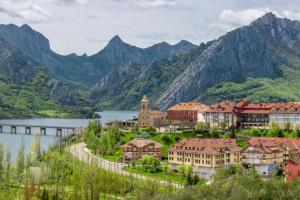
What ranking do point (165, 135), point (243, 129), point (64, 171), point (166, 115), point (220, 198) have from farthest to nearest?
point (166, 115)
point (243, 129)
point (165, 135)
point (64, 171)
point (220, 198)

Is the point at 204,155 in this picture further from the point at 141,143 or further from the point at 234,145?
the point at 141,143

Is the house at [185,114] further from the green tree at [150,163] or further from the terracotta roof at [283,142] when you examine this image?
the green tree at [150,163]

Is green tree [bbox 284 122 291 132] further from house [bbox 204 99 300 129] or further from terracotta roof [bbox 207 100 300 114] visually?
terracotta roof [bbox 207 100 300 114]

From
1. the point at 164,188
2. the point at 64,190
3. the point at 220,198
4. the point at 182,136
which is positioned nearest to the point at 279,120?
the point at 182,136

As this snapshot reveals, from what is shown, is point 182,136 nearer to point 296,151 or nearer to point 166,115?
point 296,151

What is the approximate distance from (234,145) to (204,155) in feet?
33.0

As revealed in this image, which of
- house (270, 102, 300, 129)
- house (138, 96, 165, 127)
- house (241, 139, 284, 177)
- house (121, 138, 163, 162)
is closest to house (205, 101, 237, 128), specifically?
house (270, 102, 300, 129)

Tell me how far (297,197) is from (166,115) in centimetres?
12762

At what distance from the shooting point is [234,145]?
11519 cm

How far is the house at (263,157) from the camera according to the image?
107 meters

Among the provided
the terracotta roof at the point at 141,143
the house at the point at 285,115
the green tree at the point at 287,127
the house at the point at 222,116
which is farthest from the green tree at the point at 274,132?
the terracotta roof at the point at 141,143

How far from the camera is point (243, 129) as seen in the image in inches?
5920

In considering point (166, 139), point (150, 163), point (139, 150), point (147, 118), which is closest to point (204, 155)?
point (150, 163)

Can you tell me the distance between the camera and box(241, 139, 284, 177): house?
107 meters
